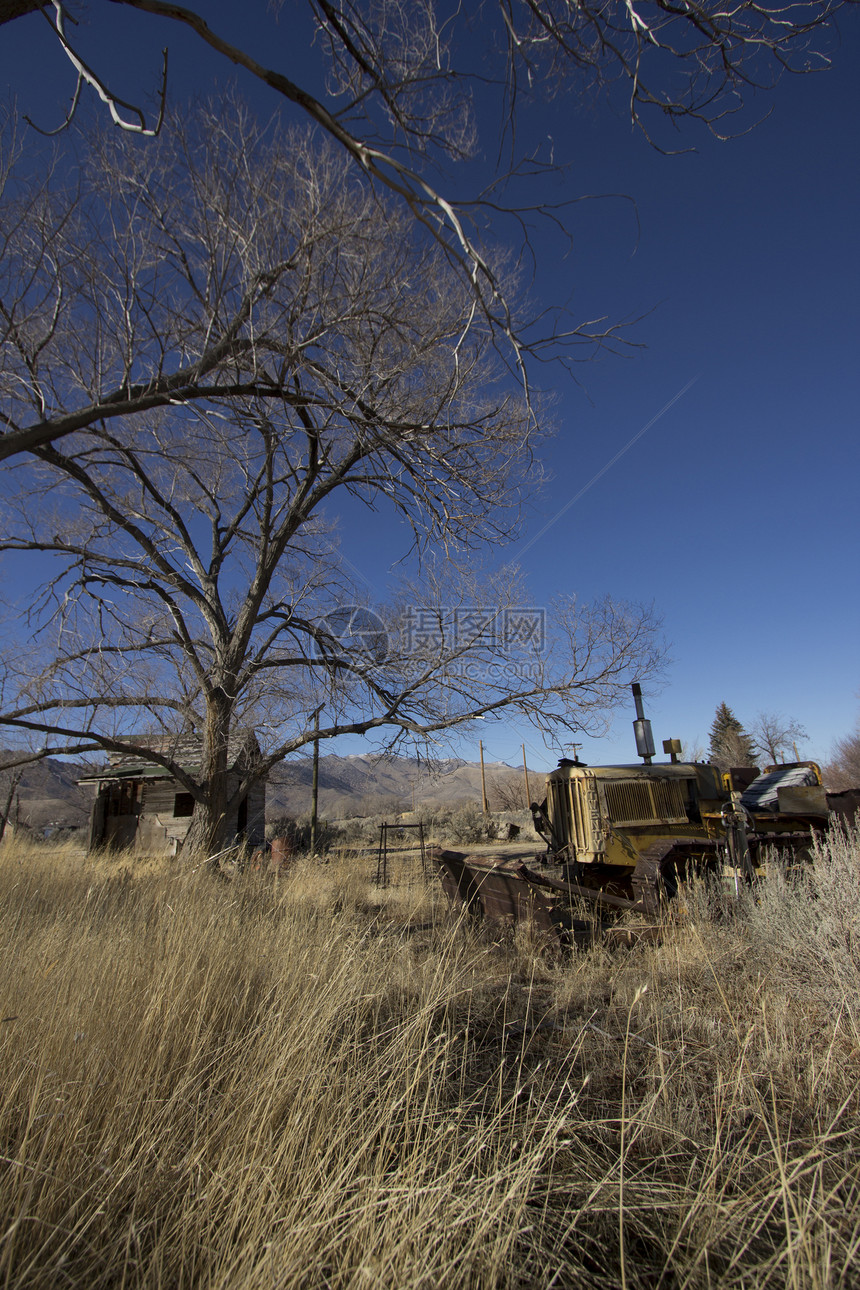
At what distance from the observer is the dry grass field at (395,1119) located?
4.95 feet

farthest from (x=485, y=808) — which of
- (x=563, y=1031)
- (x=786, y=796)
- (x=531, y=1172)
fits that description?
(x=531, y=1172)

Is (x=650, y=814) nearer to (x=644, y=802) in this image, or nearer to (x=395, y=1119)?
(x=644, y=802)

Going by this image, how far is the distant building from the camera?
1878 centimetres

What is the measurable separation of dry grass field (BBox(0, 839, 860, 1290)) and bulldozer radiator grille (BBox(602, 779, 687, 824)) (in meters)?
3.97

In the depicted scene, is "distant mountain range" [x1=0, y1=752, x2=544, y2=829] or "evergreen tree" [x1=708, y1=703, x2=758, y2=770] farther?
"evergreen tree" [x1=708, y1=703, x2=758, y2=770]

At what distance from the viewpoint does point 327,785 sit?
7931 cm

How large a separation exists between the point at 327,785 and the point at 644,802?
7454cm

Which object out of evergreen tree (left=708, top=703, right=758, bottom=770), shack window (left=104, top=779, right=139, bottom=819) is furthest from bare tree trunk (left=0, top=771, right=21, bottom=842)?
evergreen tree (left=708, top=703, right=758, bottom=770)

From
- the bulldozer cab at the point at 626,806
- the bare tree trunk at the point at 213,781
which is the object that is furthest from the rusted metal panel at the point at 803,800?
the bare tree trunk at the point at 213,781

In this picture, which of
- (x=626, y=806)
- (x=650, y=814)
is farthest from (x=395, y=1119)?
(x=650, y=814)

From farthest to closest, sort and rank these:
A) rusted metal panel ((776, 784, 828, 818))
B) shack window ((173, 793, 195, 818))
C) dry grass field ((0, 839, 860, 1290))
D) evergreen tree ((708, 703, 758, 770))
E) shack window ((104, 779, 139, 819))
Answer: evergreen tree ((708, 703, 758, 770)), shack window ((104, 779, 139, 819)), shack window ((173, 793, 195, 818)), rusted metal panel ((776, 784, 828, 818)), dry grass field ((0, 839, 860, 1290))

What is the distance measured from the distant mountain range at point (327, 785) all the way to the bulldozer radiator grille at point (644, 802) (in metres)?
2.32

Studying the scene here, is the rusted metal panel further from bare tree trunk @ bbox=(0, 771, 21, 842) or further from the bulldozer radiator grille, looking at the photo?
bare tree trunk @ bbox=(0, 771, 21, 842)

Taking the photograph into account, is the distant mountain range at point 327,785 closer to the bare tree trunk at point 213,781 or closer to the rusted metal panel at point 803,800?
the bare tree trunk at point 213,781
